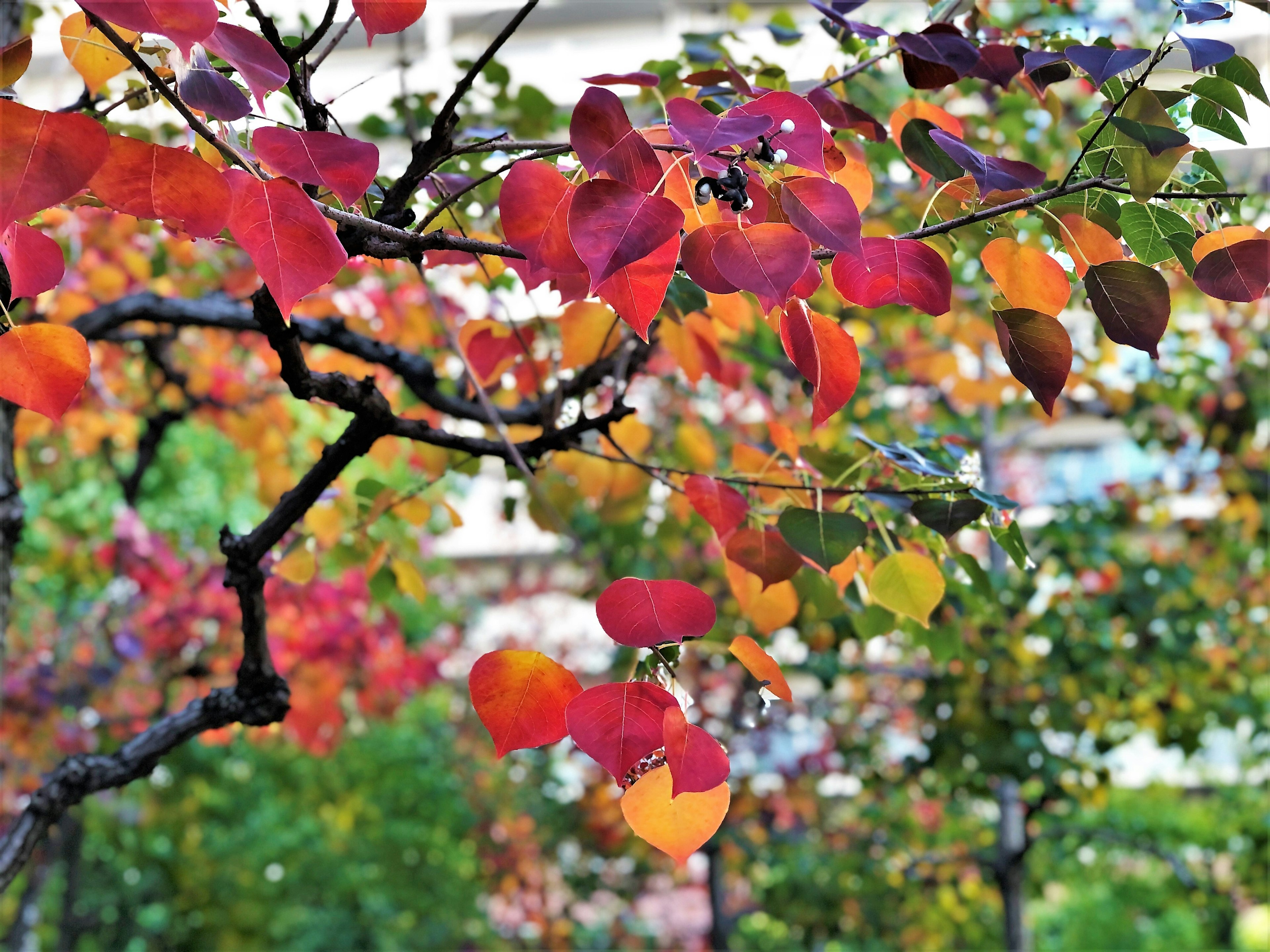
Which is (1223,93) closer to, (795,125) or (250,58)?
(795,125)

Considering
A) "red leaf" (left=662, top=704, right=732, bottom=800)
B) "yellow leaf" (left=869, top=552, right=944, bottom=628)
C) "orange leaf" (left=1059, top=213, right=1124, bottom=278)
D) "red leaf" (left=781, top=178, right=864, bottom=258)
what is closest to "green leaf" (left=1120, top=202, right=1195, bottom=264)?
"orange leaf" (left=1059, top=213, right=1124, bottom=278)

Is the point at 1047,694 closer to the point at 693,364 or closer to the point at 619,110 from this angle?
the point at 693,364

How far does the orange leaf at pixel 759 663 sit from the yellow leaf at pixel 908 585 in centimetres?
27

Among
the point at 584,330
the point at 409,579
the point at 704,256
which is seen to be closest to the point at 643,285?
the point at 704,256

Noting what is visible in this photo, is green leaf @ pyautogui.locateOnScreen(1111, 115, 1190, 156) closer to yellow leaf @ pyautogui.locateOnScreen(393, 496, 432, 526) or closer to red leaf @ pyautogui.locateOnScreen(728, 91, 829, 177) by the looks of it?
red leaf @ pyautogui.locateOnScreen(728, 91, 829, 177)

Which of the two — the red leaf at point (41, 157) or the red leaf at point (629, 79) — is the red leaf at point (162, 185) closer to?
the red leaf at point (41, 157)

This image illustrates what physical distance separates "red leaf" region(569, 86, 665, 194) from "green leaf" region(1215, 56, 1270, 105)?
1.20 ft

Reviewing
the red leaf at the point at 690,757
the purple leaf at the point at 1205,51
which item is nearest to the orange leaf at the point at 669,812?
the red leaf at the point at 690,757

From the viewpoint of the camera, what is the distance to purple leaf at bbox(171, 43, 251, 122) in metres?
0.54

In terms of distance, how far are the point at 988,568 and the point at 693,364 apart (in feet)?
7.64

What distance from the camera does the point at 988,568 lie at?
3.20m

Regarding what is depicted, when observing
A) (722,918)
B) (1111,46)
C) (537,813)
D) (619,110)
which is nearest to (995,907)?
(722,918)

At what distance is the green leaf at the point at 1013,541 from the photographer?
856 mm

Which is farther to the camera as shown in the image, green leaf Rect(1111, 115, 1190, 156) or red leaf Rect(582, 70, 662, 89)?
red leaf Rect(582, 70, 662, 89)
